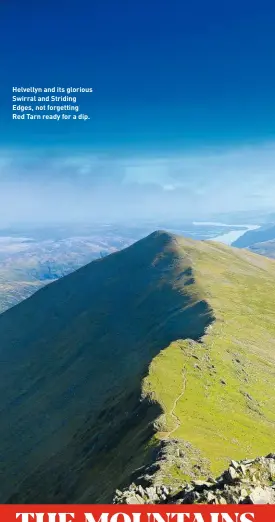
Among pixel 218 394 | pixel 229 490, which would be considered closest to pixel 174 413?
pixel 218 394

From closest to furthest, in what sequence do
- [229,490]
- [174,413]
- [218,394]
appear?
1. [229,490]
2. [174,413]
3. [218,394]

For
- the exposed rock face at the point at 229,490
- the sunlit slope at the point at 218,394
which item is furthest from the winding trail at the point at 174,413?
the exposed rock face at the point at 229,490

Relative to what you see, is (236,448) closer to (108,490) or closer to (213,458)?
(213,458)

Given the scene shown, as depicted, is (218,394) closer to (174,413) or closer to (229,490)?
(174,413)

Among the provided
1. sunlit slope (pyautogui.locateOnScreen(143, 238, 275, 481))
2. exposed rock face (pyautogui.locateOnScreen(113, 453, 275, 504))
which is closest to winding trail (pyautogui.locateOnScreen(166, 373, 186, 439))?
sunlit slope (pyautogui.locateOnScreen(143, 238, 275, 481))

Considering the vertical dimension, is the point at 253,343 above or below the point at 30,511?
below

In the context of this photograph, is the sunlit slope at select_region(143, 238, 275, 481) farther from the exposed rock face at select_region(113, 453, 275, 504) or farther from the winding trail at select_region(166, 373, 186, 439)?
the exposed rock face at select_region(113, 453, 275, 504)

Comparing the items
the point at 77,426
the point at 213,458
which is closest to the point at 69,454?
the point at 77,426

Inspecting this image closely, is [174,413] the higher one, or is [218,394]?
[174,413]
